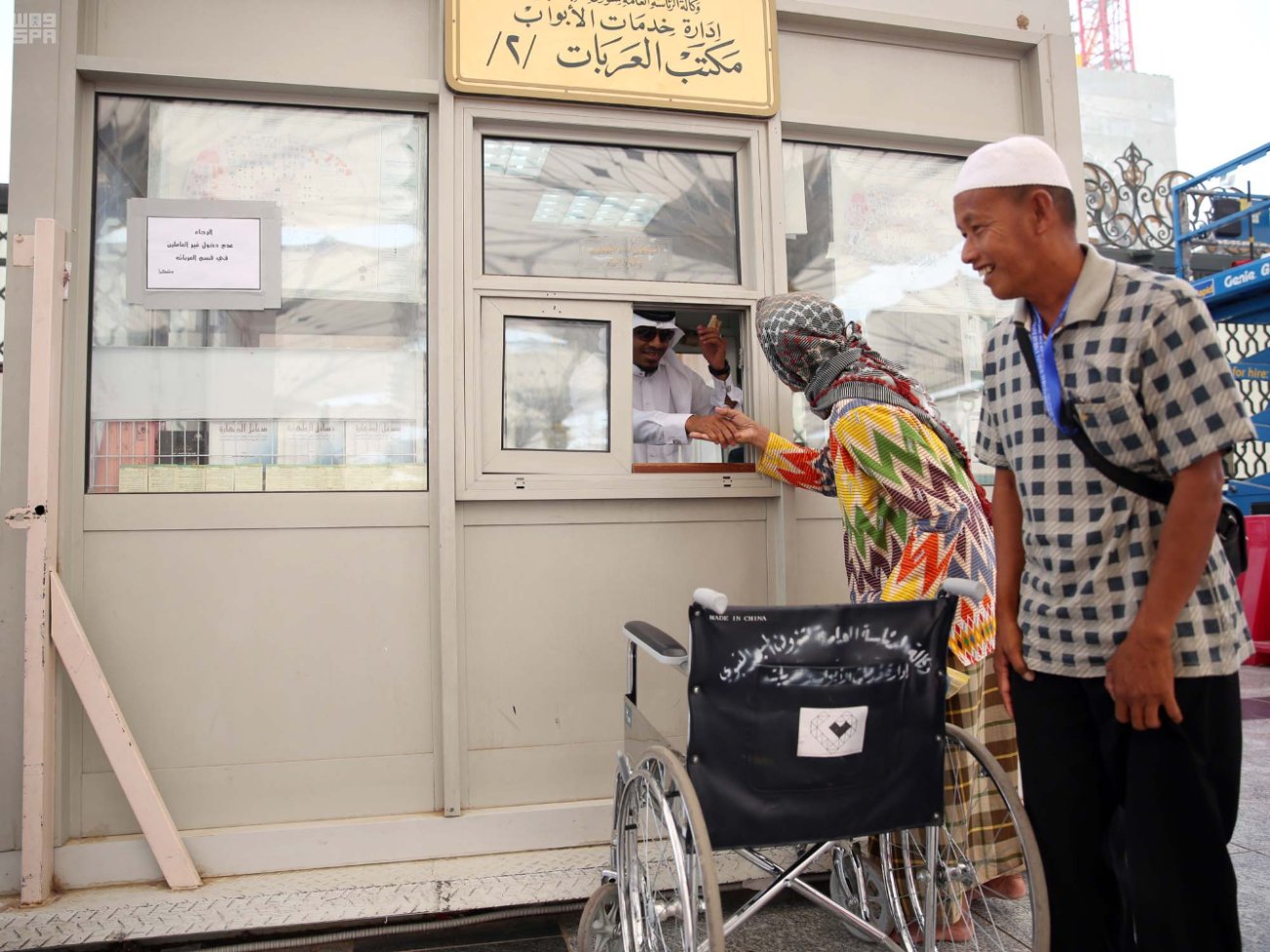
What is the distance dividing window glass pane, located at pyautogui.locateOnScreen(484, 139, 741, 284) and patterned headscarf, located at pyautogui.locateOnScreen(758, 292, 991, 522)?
61 cm

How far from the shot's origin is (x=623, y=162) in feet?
10.3

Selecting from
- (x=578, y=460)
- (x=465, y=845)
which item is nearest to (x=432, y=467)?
(x=578, y=460)

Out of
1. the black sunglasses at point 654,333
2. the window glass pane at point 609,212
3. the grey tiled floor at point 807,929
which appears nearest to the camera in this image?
the grey tiled floor at point 807,929

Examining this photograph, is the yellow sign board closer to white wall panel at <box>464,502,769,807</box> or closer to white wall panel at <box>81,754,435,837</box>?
white wall panel at <box>464,502,769,807</box>

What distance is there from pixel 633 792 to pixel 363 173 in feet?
6.93

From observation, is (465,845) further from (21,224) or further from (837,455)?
(21,224)

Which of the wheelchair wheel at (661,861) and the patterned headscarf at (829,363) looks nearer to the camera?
the wheelchair wheel at (661,861)

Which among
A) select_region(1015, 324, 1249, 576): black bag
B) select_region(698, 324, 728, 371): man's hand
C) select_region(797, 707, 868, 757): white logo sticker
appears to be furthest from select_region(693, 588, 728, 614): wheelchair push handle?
select_region(698, 324, 728, 371): man's hand

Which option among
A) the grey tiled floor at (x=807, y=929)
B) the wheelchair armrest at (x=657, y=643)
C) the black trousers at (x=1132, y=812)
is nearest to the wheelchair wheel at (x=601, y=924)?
the grey tiled floor at (x=807, y=929)

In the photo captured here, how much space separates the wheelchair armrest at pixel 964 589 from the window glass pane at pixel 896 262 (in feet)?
4.55

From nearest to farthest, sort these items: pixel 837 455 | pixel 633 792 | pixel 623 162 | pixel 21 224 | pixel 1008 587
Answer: pixel 1008 587 < pixel 633 792 < pixel 837 455 < pixel 21 224 < pixel 623 162

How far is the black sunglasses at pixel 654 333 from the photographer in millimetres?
3498

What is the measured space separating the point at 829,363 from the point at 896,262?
3.66 feet

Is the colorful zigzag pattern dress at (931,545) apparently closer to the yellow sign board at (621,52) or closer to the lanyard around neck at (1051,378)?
the lanyard around neck at (1051,378)
